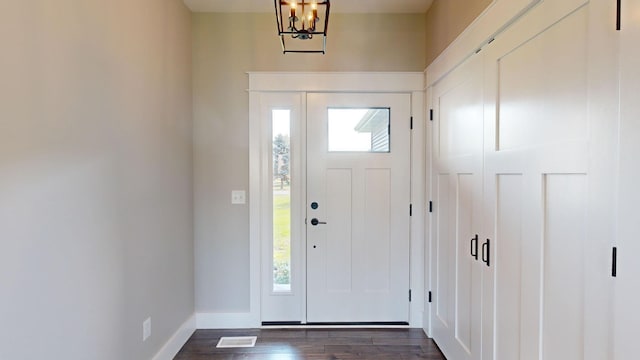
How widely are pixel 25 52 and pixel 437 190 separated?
2.57 m

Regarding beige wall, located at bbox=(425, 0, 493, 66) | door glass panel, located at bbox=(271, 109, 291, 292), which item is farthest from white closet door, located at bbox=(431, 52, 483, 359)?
door glass panel, located at bbox=(271, 109, 291, 292)

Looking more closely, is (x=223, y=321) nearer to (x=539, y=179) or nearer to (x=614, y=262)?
(x=539, y=179)

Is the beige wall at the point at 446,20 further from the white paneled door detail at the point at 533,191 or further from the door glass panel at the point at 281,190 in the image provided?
the door glass panel at the point at 281,190

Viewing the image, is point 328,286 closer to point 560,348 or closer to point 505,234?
point 505,234

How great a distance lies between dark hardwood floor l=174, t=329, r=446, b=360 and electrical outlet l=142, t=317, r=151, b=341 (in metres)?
0.51

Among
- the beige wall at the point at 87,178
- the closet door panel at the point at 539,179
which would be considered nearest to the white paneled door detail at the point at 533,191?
the closet door panel at the point at 539,179

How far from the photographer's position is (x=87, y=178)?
1.58 m

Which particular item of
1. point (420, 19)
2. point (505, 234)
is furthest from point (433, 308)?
point (420, 19)

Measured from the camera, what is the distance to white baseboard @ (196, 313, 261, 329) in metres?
2.98

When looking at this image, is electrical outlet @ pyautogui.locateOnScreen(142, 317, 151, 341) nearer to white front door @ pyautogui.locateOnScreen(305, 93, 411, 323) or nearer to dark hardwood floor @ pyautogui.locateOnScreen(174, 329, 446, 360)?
dark hardwood floor @ pyautogui.locateOnScreen(174, 329, 446, 360)

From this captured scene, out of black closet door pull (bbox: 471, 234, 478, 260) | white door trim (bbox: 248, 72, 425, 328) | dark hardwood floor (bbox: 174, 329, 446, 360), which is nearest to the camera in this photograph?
black closet door pull (bbox: 471, 234, 478, 260)

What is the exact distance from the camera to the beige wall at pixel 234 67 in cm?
296

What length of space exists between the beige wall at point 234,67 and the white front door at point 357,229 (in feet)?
1.59

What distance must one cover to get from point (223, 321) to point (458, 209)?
222 centimetres
